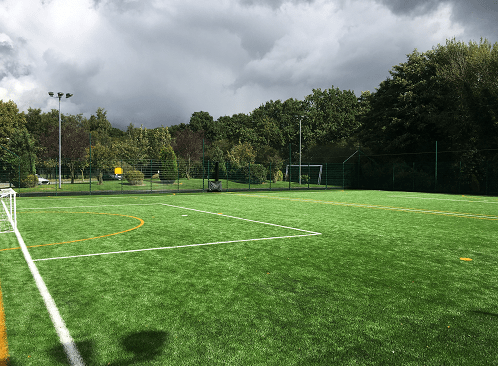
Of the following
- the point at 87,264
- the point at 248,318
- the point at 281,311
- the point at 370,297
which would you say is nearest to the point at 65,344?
the point at 248,318

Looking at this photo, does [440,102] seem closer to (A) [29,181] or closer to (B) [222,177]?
(B) [222,177]

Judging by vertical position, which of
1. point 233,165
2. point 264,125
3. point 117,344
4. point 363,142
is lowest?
point 117,344

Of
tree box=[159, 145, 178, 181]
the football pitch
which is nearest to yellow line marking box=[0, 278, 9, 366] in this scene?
the football pitch

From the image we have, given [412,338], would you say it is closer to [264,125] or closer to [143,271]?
[143,271]

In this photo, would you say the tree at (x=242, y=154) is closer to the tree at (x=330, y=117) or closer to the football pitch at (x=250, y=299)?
the tree at (x=330, y=117)

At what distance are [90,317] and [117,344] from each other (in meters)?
0.67

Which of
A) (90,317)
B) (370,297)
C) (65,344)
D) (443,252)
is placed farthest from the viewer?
(443,252)

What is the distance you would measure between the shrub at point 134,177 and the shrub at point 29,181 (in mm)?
5826

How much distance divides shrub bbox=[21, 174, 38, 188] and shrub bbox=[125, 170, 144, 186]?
5.83 metres

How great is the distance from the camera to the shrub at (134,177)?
86.7ft

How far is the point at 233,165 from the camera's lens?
103 ft

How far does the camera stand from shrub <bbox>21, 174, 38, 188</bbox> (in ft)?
75.7

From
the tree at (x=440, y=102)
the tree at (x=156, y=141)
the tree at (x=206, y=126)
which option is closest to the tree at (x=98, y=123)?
the tree at (x=206, y=126)

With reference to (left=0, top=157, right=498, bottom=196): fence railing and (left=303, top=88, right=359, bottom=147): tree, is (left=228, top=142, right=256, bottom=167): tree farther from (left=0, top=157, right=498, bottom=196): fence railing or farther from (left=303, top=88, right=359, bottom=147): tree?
(left=0, top=157, right=498, bottom=196): fence railing
